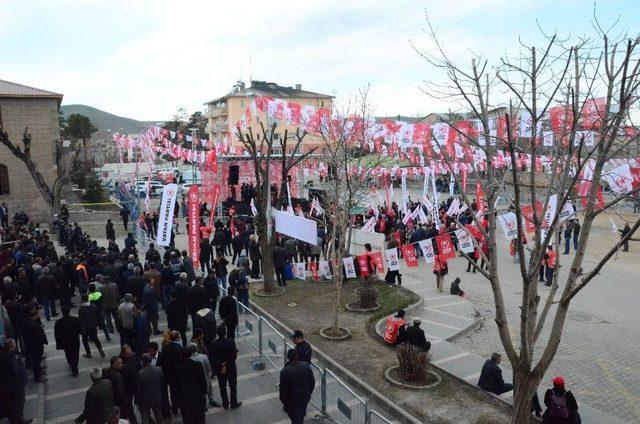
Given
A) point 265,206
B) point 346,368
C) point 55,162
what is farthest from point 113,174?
point 346,368

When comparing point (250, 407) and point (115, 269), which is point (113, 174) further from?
point (250, 407)

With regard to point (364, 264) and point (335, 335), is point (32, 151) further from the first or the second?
point (335, 335)

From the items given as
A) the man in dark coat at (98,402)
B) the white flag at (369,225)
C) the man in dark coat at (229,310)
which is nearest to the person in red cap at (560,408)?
the man in dark coat at (229,310)

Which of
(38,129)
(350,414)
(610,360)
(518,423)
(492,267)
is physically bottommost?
(610,360)

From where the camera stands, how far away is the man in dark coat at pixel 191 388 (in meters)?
7.46

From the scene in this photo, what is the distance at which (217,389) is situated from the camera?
9.43m

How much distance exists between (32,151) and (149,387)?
29.1 meters

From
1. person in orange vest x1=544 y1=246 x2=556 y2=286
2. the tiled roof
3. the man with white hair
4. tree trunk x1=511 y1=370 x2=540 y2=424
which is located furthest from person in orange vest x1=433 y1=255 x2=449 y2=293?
the tiled roof

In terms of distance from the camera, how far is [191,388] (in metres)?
7.48

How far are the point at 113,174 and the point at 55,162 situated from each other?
29978 millimetres

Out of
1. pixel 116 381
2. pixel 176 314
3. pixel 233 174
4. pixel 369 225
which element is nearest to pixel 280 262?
pixel 176 314

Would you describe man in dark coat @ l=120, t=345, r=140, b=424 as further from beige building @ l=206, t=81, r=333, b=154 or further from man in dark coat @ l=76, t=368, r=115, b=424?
beige building @ l=206, t=81, r=333, b=154

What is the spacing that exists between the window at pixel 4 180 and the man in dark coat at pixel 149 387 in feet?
95.1

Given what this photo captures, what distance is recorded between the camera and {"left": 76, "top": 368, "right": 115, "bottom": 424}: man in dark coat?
22.4 ft
